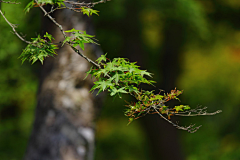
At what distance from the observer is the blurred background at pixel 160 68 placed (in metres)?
8.73

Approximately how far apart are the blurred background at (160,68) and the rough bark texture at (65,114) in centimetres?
307

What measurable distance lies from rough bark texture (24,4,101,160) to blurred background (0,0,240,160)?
10.1ft

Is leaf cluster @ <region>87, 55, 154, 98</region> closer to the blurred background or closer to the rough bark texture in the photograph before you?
the rough bark texture

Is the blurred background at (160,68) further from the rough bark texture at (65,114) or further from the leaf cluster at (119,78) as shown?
the leaf cluster at (119,78)

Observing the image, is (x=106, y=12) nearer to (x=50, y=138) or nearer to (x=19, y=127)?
(x=50, y=138)

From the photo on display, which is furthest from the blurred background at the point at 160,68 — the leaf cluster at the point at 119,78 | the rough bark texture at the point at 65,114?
the leaf cluster at the point at 119,78

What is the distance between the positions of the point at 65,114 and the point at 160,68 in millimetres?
5126

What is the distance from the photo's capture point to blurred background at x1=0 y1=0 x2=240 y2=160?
873 cm

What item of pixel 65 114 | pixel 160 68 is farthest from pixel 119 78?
pixel 160 68

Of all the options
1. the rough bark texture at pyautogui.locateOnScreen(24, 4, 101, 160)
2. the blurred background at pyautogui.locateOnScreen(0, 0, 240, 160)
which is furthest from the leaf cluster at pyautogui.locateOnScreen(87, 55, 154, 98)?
the blurred background at pyautogui.locateOnScreen(0, 0, 240, 160)

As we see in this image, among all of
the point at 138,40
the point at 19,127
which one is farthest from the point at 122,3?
the point at 19,127

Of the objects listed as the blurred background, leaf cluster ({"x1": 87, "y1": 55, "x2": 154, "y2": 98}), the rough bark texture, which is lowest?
leaf cluster ({"x1": 87, "y1": 55, "x2": 154, "y2": 98})

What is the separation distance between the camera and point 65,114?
5.32 m

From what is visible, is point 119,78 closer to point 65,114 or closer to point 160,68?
point 65,114
